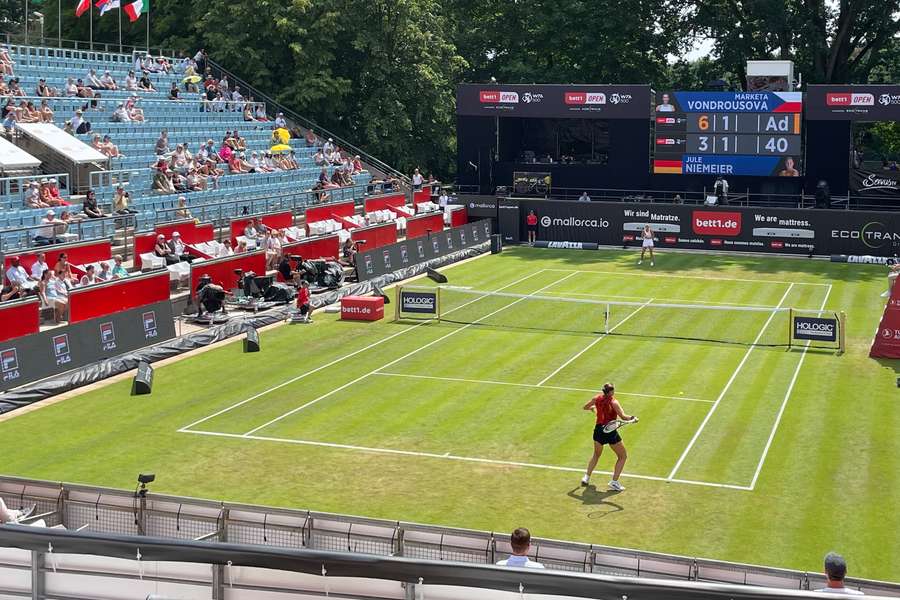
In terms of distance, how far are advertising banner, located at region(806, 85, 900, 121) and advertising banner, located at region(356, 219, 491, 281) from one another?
1622 cm

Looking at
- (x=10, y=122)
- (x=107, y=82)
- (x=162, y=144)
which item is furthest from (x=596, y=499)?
(x=107, y=82)

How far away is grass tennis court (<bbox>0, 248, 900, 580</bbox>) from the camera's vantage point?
19828 mm

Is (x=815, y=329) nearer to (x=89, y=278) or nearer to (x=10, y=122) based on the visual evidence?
(x=89, y=278)

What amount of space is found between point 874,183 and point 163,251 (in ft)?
114

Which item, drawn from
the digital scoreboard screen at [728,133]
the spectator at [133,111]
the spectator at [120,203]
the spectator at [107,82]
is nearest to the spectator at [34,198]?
the spectator at [120,203]

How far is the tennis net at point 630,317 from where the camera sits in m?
34.0

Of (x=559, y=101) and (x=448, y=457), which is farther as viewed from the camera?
(x=559, y=101)

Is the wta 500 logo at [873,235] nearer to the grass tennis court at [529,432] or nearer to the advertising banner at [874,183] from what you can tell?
the advertising banner at [874,183]

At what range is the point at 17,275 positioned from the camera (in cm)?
3259

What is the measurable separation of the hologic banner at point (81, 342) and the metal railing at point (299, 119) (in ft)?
110

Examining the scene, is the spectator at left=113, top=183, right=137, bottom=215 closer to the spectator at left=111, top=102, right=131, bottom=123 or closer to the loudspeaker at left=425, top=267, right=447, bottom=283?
the spectator at left=111, top=102, right=131, bottom=123

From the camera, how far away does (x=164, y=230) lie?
41188 millimetres

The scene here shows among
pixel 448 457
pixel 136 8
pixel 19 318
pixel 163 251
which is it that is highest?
pixel 136 8

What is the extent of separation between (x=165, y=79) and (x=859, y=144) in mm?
39279
